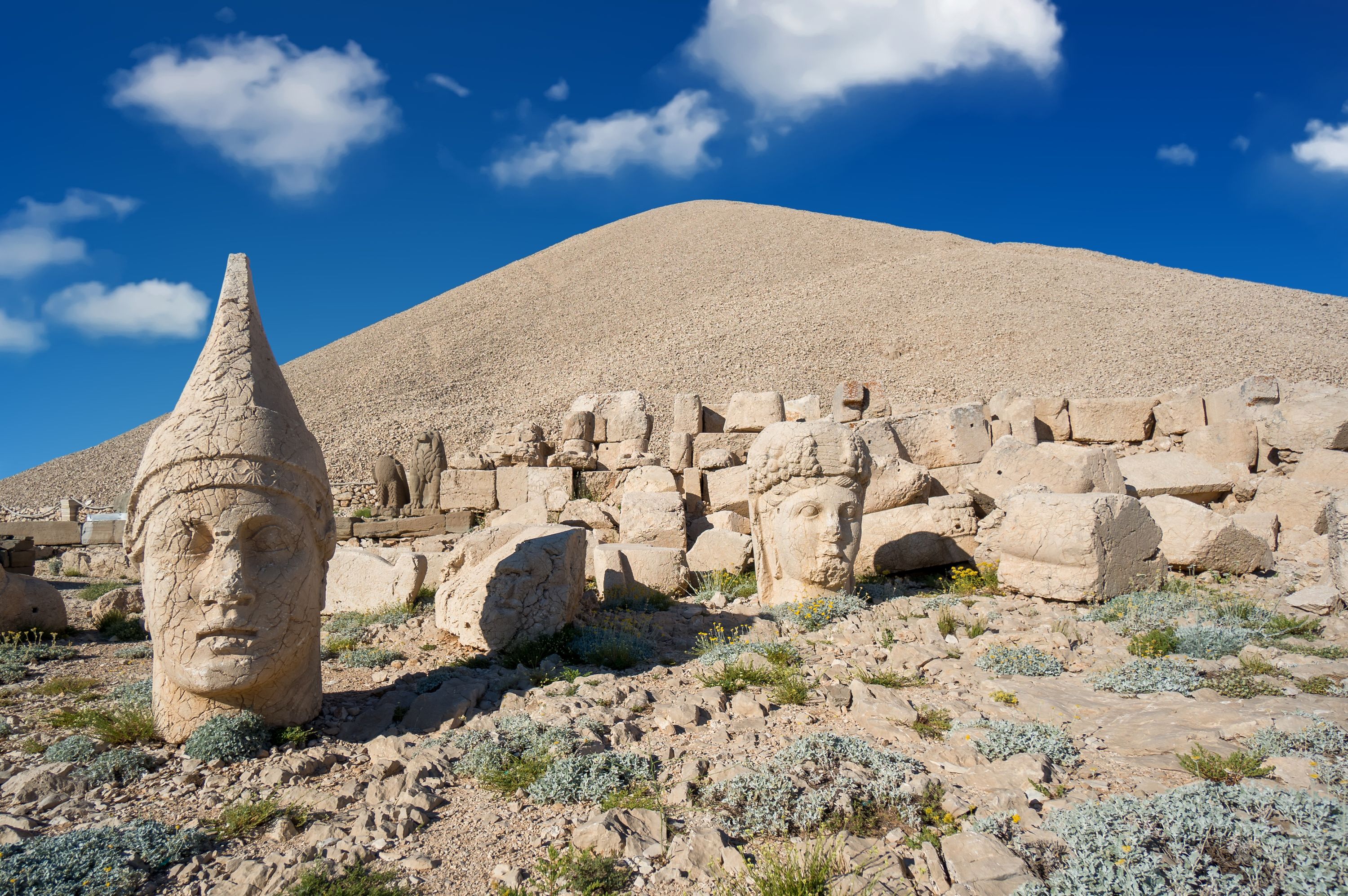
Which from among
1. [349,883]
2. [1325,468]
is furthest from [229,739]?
[1325,468]

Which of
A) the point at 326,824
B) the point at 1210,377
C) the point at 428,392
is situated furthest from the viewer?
the point at 428,392

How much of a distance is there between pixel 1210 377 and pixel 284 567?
81.2 feet

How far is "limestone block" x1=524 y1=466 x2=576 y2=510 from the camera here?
1117cm

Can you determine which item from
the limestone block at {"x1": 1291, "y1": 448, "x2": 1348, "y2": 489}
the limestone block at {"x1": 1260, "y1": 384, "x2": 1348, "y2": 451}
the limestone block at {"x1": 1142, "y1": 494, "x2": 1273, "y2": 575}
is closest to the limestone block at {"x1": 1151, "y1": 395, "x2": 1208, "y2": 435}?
the limestone block at {"x1": 1260, "y1": 384, "x2": 1348, "y2": 451}

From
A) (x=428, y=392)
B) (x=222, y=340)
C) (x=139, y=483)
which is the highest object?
(x=428, y=392)

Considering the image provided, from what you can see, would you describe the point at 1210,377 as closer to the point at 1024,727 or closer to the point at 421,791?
the point at 1024,727

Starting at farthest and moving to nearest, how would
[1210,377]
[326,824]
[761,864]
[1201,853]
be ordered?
[1210,377], [326,824], [761,864], [1201,853]

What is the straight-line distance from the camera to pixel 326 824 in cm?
337

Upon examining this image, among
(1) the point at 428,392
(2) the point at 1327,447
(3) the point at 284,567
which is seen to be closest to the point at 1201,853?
(3) the point at 284,567

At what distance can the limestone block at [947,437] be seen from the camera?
401 inches

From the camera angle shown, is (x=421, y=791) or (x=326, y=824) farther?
(x=421, y=791)

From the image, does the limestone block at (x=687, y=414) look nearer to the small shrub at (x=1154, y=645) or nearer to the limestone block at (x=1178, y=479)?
the limestone block at (x=1178, y=479)

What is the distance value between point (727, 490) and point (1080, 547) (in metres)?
4.85

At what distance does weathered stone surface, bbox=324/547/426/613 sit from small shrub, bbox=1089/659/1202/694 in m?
6.03
